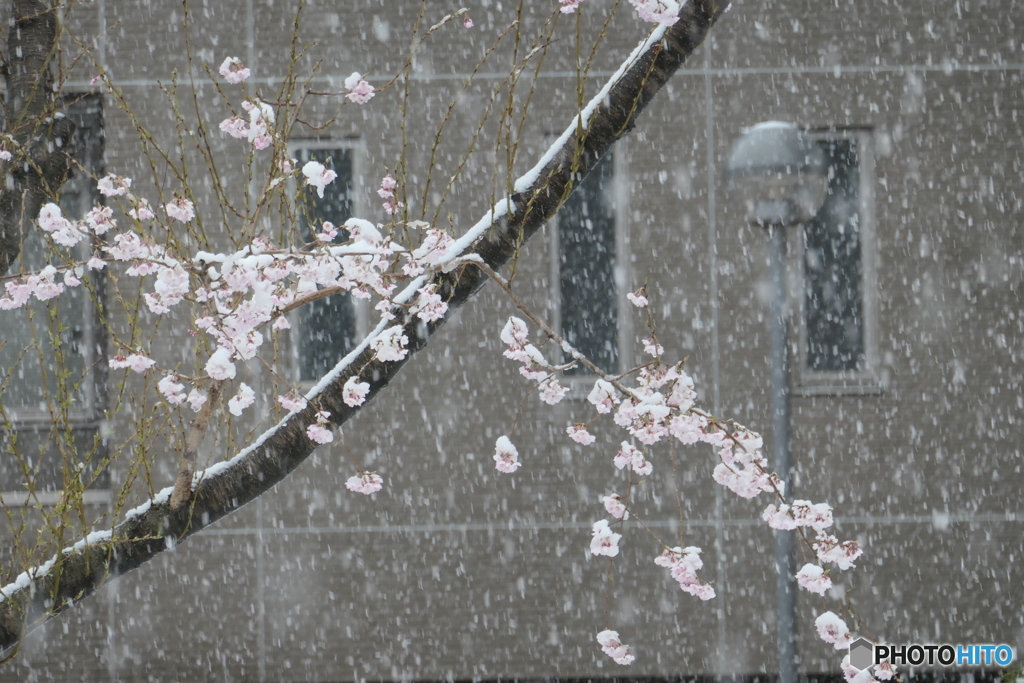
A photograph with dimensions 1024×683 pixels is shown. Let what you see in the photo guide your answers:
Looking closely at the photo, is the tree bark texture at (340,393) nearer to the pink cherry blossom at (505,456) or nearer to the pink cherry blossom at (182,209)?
the pink cherry blossom at (505,456)

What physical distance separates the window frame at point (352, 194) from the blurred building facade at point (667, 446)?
0.05 meters

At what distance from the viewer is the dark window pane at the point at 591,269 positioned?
275 inches

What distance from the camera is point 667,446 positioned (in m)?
6.68

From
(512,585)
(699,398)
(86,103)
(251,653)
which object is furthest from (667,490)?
(86,103)

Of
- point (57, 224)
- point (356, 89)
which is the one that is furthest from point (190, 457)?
point (356, 89)

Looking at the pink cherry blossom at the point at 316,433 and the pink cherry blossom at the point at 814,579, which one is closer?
the pink cherry blossom at the point at 316,433

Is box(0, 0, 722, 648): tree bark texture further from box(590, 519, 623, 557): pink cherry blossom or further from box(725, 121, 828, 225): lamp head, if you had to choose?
box(725, 121, 828, 225): lamp head

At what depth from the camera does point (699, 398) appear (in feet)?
21.9

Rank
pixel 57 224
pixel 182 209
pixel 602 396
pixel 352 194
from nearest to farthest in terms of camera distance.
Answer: pixel 602 396
pixel 182 209
pixel 57 224
pixel 352 194

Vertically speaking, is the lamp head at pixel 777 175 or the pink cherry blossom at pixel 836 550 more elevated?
the lamp head at pixel 777 175

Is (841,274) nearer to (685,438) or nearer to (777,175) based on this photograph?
(777,175)

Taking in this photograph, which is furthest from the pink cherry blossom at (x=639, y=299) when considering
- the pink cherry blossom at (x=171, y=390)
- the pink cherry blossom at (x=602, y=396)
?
the pink cherry blossom at (x=171, y=390)

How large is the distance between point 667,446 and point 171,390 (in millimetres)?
4321

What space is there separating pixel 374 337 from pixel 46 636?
5641mm
